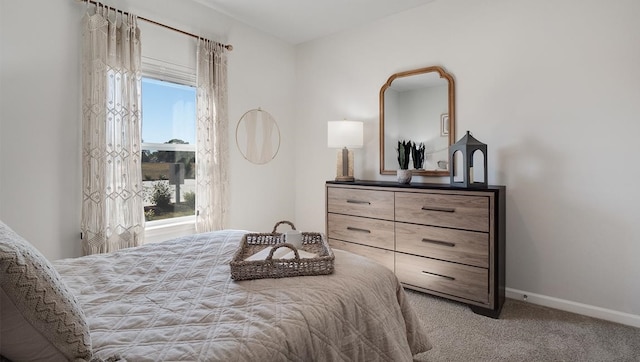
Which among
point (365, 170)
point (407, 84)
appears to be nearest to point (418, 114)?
point (407, 84)

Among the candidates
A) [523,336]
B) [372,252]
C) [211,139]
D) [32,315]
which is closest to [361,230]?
[372,252]

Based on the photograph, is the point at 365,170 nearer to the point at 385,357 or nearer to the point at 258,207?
the point at 258,207

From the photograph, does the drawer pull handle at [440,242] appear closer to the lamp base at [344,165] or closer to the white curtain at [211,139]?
the lamp base at [344,165]

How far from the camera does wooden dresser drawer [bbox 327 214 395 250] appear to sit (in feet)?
9.41

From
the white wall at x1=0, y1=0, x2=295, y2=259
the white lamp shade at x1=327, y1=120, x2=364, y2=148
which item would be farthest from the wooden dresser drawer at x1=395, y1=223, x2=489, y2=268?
the white wall at x1=0, y1=0, x2=295, y2=259

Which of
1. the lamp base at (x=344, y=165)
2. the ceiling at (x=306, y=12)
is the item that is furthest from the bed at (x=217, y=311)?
the ceiling at (x=306, y=12)

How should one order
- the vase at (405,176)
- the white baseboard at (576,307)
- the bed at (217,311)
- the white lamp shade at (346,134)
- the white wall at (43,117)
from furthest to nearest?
the white lamp shade at (346,134) → the vase at (405,176) → the white baseboard at (576,307) → the white wall at (43,117) → the bed at (217,311)

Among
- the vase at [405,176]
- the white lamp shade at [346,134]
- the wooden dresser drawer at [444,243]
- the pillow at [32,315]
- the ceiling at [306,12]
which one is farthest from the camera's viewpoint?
the white lamp shade at [346,134]

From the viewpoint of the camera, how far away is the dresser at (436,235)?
237cm

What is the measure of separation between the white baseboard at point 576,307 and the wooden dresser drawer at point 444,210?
80cm

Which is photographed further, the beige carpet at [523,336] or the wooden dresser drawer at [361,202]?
the wooden dresser drawer at [361,202]

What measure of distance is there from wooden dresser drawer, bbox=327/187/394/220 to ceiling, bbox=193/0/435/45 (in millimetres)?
1751

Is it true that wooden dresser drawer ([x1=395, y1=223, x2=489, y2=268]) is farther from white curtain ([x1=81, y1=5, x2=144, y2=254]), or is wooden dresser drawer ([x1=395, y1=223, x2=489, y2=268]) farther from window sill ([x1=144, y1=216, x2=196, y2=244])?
white curtain ([x1=81, y1=5, x2=144, y2=254])

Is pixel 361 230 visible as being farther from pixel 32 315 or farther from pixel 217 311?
pixel 32 315
